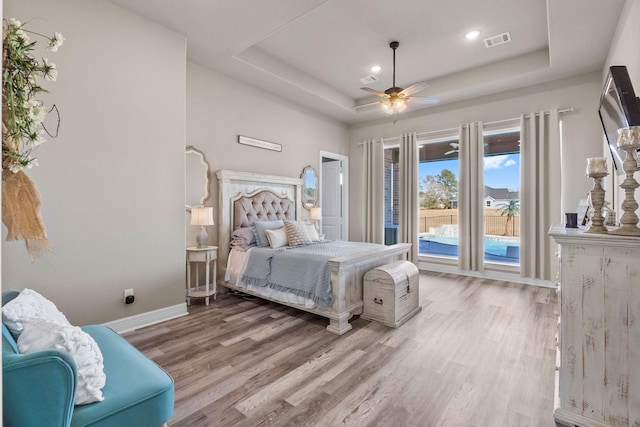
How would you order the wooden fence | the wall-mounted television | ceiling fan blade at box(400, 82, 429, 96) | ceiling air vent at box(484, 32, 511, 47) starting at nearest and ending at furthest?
1. the wall-mounted television
2. ceiling fan blade at box(400, 82, 429, 96)
3. ceiling air vent at box(484, 32, 511, 47)
4. the wooden fence

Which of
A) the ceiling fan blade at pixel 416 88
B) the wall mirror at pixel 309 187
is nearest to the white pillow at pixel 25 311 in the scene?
the ceiling fan blade at pixel 416 88

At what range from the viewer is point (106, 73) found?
2.78 meters

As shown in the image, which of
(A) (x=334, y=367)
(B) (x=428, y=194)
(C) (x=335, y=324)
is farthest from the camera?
(B) (x=428, y=194)

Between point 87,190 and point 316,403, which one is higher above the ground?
point 87,190

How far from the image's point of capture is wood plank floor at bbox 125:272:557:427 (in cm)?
180

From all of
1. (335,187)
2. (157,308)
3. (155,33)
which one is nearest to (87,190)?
(157,308)

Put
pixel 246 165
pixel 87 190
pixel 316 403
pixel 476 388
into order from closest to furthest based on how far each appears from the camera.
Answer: pixel 316 403, pixel 476 388, pixel 87 190, pixel 246 165

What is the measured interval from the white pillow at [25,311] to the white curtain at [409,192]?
16.7ft

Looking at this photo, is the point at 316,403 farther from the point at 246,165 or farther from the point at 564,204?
the point at 564,204

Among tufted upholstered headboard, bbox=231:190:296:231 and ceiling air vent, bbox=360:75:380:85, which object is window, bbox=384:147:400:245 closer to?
ceiling air vent, bbox=360:75:380:85

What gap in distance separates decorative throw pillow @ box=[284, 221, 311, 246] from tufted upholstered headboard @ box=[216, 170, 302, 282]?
65 cm

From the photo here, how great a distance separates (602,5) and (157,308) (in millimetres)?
5051

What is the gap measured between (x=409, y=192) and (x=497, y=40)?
8.66ft

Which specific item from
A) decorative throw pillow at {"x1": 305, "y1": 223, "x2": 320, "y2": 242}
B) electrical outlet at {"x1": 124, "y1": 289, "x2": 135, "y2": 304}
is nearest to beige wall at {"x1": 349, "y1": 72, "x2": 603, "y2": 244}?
decorative throw pillow at {"x1": 305, "y1": 223, "x2": 320, "y2": 242}
